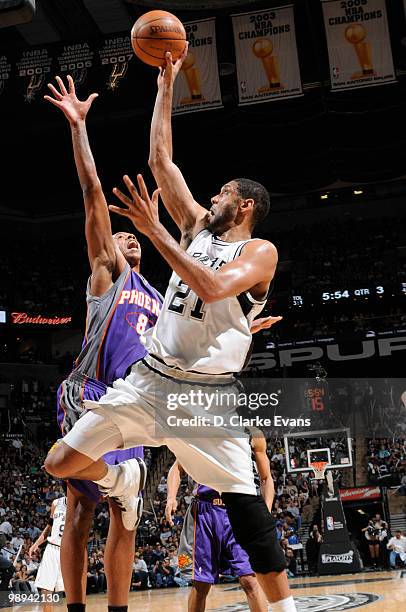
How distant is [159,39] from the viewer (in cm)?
486

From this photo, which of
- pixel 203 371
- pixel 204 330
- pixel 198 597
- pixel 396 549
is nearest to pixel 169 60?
pixel 204 330

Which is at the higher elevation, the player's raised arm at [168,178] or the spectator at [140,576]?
the player's raised arm at [168,178]

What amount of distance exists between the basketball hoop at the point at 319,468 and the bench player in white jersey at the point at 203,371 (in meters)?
11.7

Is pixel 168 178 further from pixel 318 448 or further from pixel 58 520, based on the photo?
pixel 318 448

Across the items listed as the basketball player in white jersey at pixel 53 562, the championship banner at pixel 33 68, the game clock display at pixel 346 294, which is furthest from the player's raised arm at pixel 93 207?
the game clock display at pixel 346 294

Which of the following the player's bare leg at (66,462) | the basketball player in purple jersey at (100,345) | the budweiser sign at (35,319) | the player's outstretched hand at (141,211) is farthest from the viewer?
the budweiser sign at (35,319)

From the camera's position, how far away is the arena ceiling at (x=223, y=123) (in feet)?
56.1

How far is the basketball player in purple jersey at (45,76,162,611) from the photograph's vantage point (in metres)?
4.09

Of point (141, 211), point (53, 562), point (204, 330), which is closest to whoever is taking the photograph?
point (141, 211)

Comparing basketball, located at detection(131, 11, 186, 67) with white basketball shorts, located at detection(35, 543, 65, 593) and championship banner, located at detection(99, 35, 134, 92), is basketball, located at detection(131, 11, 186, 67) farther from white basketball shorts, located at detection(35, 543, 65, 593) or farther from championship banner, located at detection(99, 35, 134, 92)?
championship banner, located at detection(99, 35, 134, 92)

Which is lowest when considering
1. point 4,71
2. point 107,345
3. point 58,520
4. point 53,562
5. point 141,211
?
point 53,562

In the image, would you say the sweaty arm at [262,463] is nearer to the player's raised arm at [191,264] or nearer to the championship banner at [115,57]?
the player's raised arm at [191,264]

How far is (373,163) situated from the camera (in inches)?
755

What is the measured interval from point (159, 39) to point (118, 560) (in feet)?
10.7
